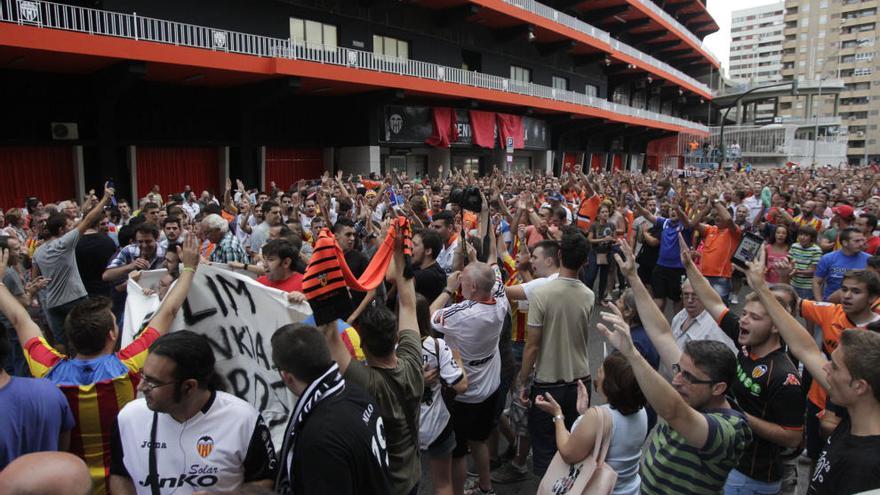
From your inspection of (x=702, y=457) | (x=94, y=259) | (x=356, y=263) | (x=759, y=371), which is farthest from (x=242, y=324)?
(x=94, y=259)

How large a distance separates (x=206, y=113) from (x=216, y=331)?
17049 millimetres

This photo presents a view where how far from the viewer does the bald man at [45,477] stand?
1.54 metres

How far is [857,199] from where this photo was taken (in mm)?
13539

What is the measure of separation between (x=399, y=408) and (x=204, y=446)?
2.94 ft

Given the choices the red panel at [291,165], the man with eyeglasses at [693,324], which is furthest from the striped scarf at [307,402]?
the red panel at [291,165]

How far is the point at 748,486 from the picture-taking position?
304 centimetres

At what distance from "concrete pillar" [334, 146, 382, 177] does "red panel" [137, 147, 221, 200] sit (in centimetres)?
500

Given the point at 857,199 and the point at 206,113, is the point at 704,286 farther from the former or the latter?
the point at 206,113

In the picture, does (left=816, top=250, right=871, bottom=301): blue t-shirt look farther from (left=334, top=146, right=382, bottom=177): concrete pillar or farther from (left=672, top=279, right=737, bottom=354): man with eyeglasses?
(left=334, top=146, right=382, bottom=177): concrete pillar

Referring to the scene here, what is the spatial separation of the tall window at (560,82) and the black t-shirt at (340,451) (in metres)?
33.5

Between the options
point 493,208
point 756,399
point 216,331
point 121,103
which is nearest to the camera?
point 756,399

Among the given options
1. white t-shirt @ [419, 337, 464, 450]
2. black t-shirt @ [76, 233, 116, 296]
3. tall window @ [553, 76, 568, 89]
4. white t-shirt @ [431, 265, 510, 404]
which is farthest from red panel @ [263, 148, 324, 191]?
white t-shirt @ [419, 337, 464, 450]

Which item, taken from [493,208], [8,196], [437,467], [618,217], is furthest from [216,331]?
[8,196]

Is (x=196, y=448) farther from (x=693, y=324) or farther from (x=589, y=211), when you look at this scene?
(x=589, y=211)
